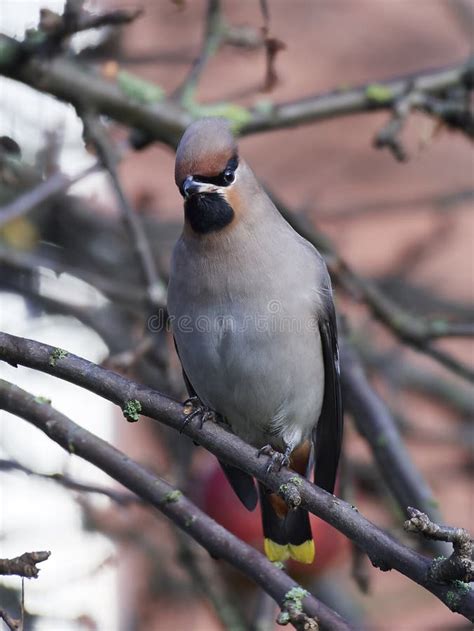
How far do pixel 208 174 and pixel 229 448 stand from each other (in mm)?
980

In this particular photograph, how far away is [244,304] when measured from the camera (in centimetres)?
348

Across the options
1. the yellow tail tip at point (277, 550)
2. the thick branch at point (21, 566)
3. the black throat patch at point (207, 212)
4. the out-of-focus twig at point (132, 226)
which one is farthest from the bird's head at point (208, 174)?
the thick branch at point (21, 566)

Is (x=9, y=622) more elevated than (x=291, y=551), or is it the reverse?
(x=291, y=551)

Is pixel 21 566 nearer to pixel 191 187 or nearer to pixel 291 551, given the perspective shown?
pixel 191 187

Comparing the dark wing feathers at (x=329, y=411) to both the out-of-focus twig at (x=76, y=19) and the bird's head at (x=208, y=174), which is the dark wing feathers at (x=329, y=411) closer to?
the bird's head at (x=208, y=174)

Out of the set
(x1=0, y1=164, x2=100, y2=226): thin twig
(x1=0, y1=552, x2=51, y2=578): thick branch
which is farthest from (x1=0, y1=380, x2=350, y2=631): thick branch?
(x1=0, y1=164, x2=100, y2=226): thin twig

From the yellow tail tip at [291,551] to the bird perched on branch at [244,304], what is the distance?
1.23 ft

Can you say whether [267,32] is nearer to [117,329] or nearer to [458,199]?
[117,329]

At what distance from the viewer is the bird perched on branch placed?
3.44 metres

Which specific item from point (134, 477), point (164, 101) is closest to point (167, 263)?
point (164, 101)

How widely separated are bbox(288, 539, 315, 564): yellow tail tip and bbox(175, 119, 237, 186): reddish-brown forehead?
4.69 feet

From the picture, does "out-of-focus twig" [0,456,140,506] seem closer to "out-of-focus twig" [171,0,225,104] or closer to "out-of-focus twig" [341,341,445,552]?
"out-of-focus twig" [341,341,445,552]

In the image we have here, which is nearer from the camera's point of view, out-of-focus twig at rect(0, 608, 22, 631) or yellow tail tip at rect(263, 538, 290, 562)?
out-of-focus twig at rect(0, 608, 22, 631)

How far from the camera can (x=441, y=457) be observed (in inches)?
240
